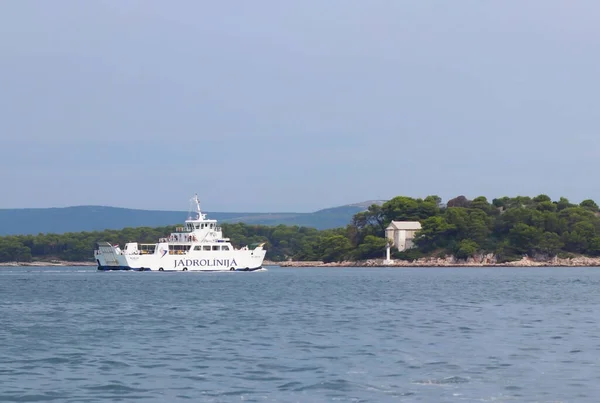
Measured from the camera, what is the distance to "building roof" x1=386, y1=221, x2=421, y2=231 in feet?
623

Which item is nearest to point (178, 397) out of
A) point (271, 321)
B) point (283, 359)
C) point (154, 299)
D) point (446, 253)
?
point (283, 359)

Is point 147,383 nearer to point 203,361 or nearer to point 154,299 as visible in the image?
point 203,361

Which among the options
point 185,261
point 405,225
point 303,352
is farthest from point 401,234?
point 303,352

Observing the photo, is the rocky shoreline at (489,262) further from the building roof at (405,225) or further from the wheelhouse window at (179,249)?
the wheelhouse window at (179,249)

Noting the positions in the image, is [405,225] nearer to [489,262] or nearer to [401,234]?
[401,234]

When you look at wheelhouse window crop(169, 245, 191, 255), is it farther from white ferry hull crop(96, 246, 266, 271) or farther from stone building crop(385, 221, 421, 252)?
stone building crop(385, 221, 421, 252)

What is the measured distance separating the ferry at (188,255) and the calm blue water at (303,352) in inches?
2933

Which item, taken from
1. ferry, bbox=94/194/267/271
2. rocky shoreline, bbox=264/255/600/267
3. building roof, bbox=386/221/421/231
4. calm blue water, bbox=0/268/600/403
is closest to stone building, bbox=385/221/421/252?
building roof, bbox=386/221/421/231

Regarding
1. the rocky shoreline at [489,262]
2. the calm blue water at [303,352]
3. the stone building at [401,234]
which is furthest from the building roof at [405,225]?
the calm blue water at [303,352]

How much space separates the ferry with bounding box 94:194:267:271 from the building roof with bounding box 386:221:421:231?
59725 millimetres

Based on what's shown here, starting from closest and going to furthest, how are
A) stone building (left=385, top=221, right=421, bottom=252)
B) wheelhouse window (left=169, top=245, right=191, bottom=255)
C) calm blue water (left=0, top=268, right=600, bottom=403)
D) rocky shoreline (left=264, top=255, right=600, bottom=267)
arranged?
calm blue water (left=0, top=268, right=600, bottom=403) → wheelhouse window (left=169, top=245, right=191, bottom=255) → rocky shoreline (left=264, top=255, right=600, bottom=267) → stone building (left=385, top=221, right=421, bottom=252)

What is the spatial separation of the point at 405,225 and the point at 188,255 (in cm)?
6850

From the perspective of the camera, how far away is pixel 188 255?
13238 cm

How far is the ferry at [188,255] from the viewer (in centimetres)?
13100
